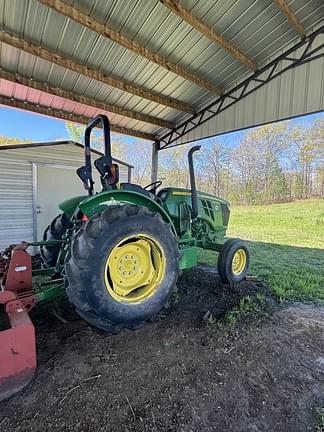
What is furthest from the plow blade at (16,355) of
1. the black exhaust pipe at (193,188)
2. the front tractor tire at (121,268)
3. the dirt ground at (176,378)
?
the black exhaust pipe at (193,188)

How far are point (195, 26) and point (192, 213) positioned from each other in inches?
107

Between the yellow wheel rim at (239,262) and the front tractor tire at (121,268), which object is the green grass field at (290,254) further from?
the front tractor tire at (121,268)

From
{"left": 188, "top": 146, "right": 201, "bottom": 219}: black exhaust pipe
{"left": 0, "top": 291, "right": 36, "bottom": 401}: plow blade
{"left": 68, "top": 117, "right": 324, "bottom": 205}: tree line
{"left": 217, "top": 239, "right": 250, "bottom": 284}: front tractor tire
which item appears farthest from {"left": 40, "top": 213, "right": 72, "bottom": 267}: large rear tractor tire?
{"left": 68, "top": 117, "right": 324, "bottom": 205}: tree line

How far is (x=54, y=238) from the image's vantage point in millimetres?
3121

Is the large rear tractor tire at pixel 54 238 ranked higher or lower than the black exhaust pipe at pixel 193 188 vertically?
lower

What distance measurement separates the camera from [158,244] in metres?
2.28

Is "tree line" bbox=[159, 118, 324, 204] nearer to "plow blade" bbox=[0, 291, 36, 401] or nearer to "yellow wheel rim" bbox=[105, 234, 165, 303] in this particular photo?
"yellow wheel rim" bbox=[105, 234, 165, 303]

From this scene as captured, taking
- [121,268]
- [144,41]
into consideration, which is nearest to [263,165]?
[144,41]

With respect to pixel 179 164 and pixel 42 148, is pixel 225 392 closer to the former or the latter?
pixel 42 148

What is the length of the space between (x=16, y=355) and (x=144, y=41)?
14.7 ft

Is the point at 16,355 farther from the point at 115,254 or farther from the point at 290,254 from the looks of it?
the point at 290,254

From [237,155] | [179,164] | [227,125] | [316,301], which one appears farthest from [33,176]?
[237,155]

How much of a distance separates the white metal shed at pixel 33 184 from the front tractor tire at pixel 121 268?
407cm

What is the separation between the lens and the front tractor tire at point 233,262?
339cm
